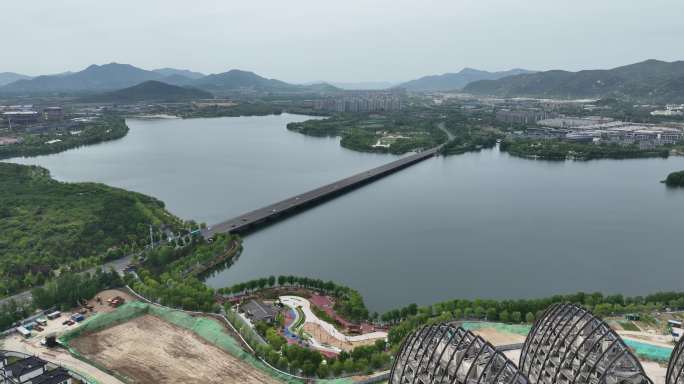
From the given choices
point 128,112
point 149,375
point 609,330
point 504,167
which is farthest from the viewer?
point 128,112

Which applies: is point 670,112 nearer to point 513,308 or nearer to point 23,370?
point 513,308

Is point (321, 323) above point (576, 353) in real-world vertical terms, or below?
below

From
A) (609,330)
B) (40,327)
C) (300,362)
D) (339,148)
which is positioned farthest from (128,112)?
(609,330)

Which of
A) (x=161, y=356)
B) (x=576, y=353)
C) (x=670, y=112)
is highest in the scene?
(x=670, y=112)

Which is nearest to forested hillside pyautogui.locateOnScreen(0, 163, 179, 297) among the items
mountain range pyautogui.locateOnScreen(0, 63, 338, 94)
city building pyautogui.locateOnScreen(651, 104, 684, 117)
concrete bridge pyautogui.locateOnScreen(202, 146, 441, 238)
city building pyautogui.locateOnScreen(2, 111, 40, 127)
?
concrete bridge pyautogui.locateOnScreen(202, 146, 441, 238)

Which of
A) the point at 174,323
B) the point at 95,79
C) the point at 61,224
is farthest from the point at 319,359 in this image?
the point at 95,79

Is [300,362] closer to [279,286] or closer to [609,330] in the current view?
[279,286]

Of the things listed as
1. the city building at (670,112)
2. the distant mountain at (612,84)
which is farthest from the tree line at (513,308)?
the distant mountain at (612,84)

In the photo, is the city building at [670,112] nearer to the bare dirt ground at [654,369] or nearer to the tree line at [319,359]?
the bare dirt ground at [654,369]
